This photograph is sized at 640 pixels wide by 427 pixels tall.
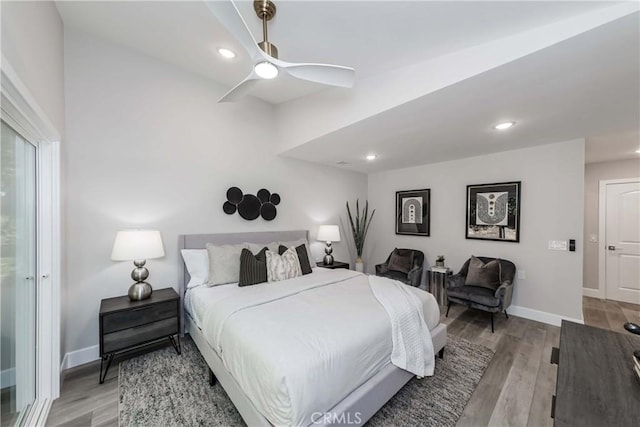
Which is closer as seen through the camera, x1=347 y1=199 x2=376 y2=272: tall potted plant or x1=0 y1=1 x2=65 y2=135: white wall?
x1=0 y1=1 x2=65 y2=135: white wall

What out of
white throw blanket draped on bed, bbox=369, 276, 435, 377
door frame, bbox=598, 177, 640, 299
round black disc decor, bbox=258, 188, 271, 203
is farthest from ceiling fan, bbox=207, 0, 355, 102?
door frame, bbox=598, 177, 640, 299

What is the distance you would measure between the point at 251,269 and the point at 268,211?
1221mm

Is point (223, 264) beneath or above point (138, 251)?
beneath

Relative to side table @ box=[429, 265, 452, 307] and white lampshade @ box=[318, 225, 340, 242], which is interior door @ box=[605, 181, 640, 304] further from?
white lampshade @ box=[318, 225, 340, 242]

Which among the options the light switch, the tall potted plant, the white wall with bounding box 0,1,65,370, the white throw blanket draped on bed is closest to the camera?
the white wall with bounding box 0,1,65,370

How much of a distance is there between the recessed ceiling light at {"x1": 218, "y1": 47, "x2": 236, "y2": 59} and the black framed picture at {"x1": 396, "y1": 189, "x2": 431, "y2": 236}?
12.1ft

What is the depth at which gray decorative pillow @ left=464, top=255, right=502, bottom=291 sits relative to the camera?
340 cm

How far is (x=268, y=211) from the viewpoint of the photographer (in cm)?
376

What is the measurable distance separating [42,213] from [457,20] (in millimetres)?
3238

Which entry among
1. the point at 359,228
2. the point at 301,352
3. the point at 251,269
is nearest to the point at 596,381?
the point at 301,352

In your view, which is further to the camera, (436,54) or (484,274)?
(484,274)

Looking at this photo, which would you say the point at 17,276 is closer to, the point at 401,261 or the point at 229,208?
the point at 229,208

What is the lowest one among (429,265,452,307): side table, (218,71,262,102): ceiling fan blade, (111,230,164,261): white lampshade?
(429,265,452,307): side table

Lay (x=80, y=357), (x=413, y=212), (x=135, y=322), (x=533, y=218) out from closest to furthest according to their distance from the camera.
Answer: (x=135, y=322) < (x=80, y=357) < (x=533, y=218) < (x=413, y=212)
